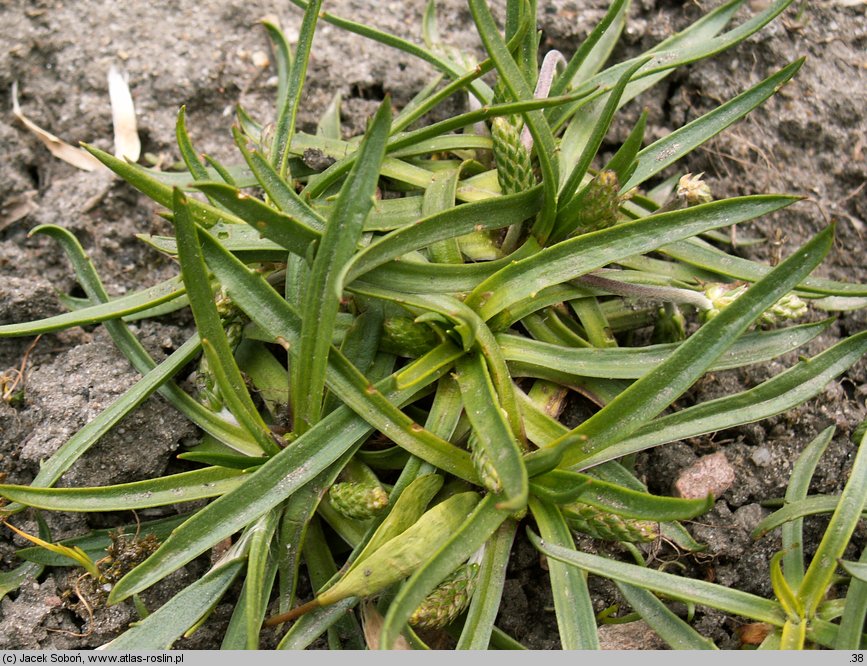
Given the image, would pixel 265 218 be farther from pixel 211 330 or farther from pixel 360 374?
pixel 360 374

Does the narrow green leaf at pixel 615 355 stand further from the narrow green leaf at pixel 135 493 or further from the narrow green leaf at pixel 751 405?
the narrow green leaf at pixel 135 493

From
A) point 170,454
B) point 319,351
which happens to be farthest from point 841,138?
point 170,454

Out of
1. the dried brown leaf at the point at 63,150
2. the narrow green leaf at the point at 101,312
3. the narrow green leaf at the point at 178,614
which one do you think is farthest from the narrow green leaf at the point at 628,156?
the dried brown leaf at the point at 63,150

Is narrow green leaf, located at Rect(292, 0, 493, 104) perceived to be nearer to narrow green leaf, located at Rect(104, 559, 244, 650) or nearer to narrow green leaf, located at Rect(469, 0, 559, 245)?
narrow green leaf, located at Rect(469, 0, 559, 245)

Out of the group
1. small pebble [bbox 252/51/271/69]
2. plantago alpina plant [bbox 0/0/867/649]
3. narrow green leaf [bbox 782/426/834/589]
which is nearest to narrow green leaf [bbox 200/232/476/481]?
plantago alpina plant [bbox 0/0/867/649]

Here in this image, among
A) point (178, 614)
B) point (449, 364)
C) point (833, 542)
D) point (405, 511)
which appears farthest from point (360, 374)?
point (833, 542)
